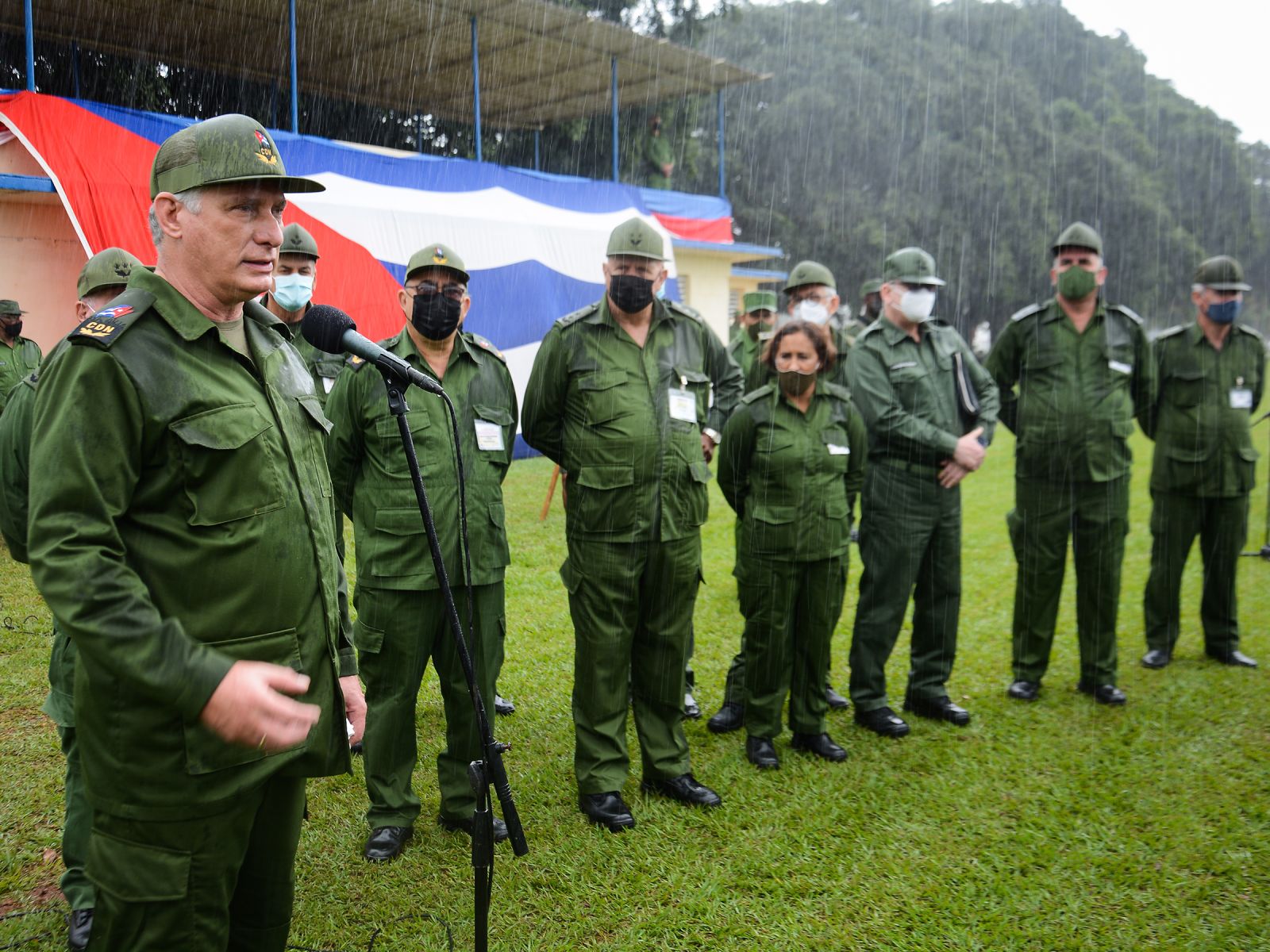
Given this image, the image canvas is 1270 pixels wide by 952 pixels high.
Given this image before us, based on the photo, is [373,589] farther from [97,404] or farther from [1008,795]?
[1008,795]

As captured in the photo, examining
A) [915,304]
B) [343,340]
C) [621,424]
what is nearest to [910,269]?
[915,304]

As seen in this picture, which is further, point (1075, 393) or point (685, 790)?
point (1075, 393)

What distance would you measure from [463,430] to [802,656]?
6.74 ft

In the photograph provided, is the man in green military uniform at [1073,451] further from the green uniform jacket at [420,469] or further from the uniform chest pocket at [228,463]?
the uniform chest pocket at [228,463]

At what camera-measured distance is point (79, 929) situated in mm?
3299

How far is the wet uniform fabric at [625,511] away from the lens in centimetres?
424

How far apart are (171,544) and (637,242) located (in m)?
2.70

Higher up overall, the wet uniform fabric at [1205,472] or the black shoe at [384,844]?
the wet uniform fabric at [1205,472]

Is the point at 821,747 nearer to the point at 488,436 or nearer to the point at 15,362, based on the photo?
the point at 488,436

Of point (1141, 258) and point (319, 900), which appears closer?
point (319, 900)

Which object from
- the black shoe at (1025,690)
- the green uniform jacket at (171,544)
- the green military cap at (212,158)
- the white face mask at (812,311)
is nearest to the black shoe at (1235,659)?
the black shoe at (1025,690)

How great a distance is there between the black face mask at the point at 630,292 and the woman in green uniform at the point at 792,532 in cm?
82

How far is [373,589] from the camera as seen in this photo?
3.98m

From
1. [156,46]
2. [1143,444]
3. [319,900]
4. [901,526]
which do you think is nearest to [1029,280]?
[1143,444]
